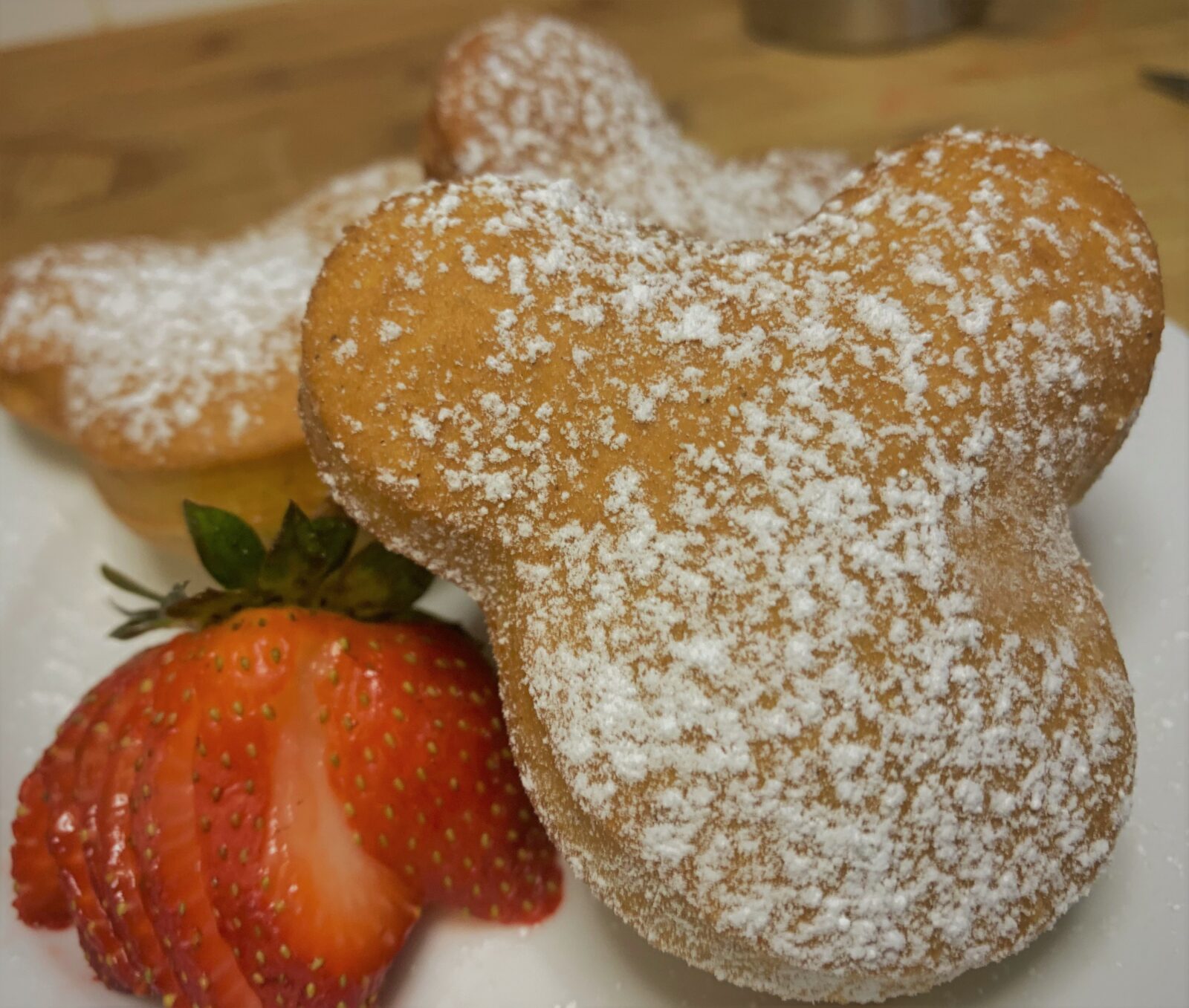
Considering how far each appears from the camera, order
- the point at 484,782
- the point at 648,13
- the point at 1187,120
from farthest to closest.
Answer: the point at 648,13 → the point at 1187,120 → the point at 484,782

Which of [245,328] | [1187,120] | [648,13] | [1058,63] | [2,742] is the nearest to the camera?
[2,742]

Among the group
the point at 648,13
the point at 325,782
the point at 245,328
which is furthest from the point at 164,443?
the point at 648,13

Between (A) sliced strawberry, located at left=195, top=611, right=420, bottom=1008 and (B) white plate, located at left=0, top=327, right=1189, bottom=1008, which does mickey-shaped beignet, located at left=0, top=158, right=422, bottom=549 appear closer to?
(B) white plate, located at left=0, top=327, right=1189, bottom=1008

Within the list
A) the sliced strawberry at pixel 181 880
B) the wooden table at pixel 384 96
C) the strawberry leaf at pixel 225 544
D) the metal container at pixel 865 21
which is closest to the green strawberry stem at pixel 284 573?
the strawberry leaf at pixel 225 544

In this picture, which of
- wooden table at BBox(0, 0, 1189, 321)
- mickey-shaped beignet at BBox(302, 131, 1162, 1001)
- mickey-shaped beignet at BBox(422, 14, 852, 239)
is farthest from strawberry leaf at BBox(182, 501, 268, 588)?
wooden table at BBox(0, 0, 1189, 321)

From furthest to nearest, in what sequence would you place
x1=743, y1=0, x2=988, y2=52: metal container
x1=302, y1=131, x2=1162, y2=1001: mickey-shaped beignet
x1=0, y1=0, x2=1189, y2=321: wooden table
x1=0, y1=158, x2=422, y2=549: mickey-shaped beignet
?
x1=743, y1=0, x2=988, y2=52: metal container
x1=0, y1=0, x2=1189, y2=321: wooden table
x1=0, y1=158, x2=422, y2=549: mickey-shaped beignet
x1=302, y1=131, x2=1162, y2=1001: mickey-shaped beignet

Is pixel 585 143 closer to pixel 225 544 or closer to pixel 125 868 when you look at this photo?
pixel 225 544

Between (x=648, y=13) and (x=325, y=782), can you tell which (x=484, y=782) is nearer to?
(x=325, y=782)
